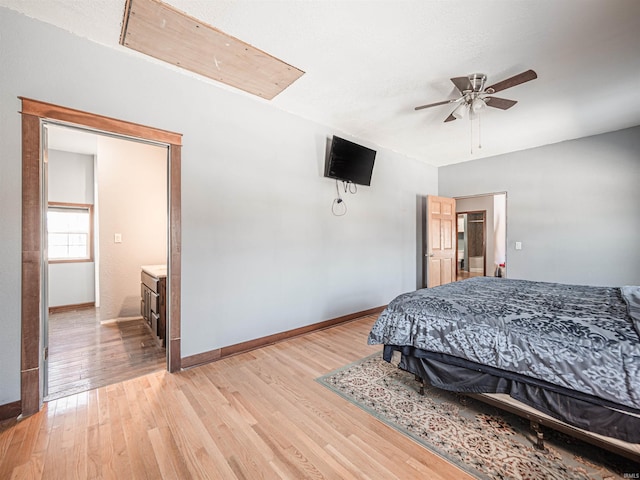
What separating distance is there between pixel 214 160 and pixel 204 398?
2068mm

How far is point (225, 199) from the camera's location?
276 cm

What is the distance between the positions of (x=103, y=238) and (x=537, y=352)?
5.07m

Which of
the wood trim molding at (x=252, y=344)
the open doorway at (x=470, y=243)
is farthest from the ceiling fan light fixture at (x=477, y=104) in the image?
the open doorway at (x=470, y=243)

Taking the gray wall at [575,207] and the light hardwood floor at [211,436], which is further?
the gray wall at [575,207]

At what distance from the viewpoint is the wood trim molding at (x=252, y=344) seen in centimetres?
257

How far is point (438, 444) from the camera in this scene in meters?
1.60

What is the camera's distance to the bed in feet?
4.33

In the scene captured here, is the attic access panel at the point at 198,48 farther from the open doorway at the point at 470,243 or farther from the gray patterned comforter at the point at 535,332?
the open doorway at the point at 470,243

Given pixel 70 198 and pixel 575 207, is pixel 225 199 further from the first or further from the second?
pixel 575 207

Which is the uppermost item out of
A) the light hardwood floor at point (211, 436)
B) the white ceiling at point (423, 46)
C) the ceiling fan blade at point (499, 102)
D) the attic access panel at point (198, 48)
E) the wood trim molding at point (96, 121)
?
the white ceiling at point (423, 46)

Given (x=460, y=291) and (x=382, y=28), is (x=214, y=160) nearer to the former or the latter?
(x=382, y=28)

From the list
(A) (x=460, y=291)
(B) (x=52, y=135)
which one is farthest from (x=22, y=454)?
(B) (x=52, y=135)

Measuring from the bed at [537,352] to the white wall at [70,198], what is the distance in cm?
508

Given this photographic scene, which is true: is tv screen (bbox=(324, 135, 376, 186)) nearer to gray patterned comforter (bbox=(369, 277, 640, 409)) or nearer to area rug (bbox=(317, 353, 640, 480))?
gray patterned comforter (bbox=(369, 277, 640, 409))
